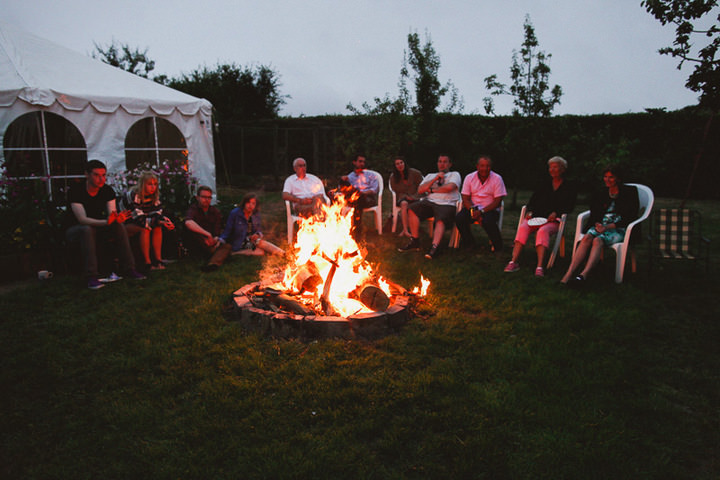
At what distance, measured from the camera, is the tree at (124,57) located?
85.6 feet

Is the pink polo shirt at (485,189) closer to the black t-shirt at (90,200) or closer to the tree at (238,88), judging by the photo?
the black t-shirt at (90,200)

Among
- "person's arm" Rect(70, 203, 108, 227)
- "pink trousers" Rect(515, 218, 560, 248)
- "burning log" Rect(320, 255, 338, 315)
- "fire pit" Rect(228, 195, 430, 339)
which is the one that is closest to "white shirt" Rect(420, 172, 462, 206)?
"pink trousers" Rect(515, 218, 560, 248)

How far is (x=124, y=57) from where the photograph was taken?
87.2ft

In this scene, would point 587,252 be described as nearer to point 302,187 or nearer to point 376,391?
point 376,391

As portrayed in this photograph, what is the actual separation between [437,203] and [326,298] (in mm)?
3349

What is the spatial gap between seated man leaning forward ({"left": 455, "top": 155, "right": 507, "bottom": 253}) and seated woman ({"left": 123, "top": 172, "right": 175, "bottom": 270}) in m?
4.08

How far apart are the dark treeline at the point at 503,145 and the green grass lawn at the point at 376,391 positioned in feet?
13.6

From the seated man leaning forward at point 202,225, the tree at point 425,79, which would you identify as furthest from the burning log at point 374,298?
the tree at point 425,79

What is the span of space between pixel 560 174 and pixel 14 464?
5.78 meters

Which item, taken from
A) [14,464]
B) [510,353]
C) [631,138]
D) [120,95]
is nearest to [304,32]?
[120,95]

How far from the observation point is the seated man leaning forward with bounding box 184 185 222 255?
5.66 metres

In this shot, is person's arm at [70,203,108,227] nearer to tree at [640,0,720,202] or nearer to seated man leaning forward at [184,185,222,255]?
seated man leaning forward at [184,185,222,255]

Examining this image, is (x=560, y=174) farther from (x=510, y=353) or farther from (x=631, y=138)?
(x=631, y=138)

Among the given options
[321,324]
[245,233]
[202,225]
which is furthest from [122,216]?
[321,324]
